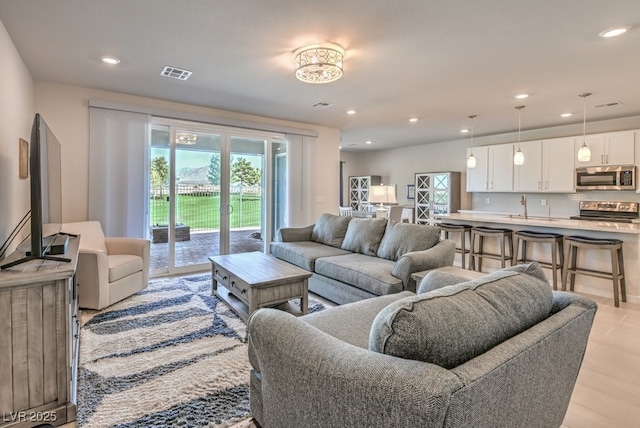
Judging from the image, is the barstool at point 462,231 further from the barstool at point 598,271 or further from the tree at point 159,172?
the tree at point 159,172

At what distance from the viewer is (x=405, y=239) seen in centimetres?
356

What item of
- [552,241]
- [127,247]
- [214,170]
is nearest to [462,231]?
[552,241]

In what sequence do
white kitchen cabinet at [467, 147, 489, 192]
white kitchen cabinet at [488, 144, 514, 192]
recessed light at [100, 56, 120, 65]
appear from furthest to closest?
white kitchen cabinet at [467, 147, 489, 192] < white kitchen cabinet at [488, 144, 514, 192] < recessed light at [100, 56, 120, 65]

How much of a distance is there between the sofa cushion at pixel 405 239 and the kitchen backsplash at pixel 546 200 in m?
4.14

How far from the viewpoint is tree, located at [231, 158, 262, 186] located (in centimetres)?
532

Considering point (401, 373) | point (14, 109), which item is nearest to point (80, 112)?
point (14, 109)

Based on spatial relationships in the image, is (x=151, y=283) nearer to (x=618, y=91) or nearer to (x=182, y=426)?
(x=182, y=426)

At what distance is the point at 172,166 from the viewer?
15.5ft

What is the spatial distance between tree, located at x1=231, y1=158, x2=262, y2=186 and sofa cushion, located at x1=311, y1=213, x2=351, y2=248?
4.82 feet

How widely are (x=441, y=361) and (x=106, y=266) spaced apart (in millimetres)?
3316

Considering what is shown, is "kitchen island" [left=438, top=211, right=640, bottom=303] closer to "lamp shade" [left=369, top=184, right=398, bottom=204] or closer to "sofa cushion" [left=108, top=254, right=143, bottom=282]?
"lamp shade" [left=369, top=184, right=398, bottom=204]

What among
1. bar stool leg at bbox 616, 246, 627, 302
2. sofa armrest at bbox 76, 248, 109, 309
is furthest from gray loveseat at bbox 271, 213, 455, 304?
bar stool leg at bbox 616, 246, 627, 302

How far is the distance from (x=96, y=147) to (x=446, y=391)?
15.2ft

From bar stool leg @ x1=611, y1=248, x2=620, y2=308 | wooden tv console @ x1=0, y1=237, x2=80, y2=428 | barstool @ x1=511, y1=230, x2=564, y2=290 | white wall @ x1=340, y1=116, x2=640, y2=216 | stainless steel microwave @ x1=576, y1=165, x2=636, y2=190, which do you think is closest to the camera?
wooden tv console @ x1=0, y1=237, x2=80, y2=428
